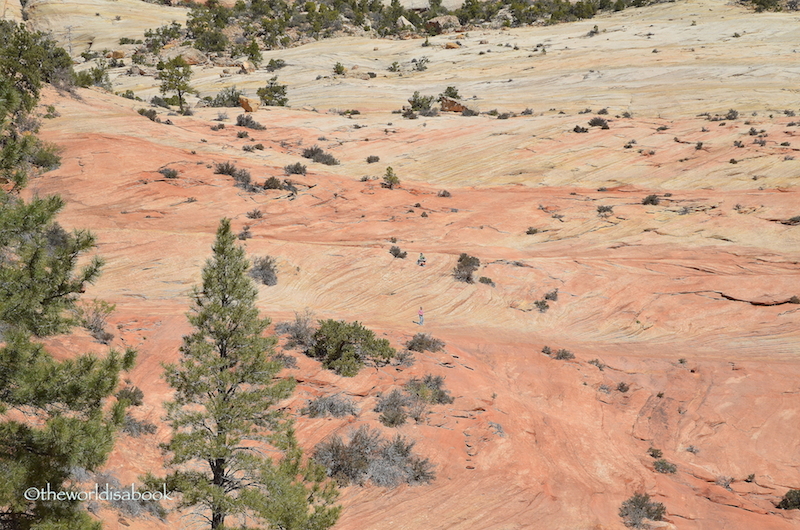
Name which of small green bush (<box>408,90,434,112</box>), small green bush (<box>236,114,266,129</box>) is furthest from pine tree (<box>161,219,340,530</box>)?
small green bush (<box>408,90,434,112</box>)

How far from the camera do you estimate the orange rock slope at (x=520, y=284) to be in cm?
1305

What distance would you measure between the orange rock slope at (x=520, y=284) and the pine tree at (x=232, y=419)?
245cm

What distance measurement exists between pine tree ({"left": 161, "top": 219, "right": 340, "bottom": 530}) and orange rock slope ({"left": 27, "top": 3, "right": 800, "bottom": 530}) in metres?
2.45

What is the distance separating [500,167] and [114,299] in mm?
24006

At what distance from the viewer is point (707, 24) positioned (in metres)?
62.7

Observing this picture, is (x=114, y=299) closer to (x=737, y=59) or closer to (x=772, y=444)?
(x=772, y=444)

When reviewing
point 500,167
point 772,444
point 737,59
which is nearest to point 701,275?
point 772,444

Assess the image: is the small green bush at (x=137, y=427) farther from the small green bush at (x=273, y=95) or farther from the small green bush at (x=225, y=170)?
the small green bush at (x=273, y=95)

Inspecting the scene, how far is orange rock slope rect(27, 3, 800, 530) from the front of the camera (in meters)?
13.0

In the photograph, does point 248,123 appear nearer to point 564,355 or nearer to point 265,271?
point 265,271

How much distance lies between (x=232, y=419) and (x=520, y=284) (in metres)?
16.2

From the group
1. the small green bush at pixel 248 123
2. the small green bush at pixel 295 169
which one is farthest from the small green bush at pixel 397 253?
the small green bush at pixel 248 123

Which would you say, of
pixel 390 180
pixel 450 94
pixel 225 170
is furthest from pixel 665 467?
pixel 450 94

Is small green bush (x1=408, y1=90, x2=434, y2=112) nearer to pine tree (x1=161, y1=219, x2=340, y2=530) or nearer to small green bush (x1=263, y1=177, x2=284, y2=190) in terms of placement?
small green bush (x1=263, y1=177, x2=284, y2=190)
